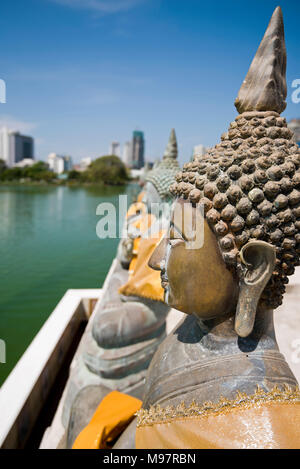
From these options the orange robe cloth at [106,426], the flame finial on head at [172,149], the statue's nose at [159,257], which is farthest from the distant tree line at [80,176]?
the statue's nose at [159,257]

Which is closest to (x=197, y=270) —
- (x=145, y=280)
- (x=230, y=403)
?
(x=230, y=403)

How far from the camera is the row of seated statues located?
1.26m

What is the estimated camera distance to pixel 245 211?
4.31ft

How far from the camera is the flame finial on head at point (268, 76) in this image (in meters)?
1.40

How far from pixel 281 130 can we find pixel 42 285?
23.9 feet

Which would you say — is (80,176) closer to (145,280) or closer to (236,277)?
(145,280)

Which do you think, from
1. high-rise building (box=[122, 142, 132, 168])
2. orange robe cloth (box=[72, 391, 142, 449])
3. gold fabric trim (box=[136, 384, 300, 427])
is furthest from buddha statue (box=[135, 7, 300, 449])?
high-rise building (box=[122, 142, 132, 168])

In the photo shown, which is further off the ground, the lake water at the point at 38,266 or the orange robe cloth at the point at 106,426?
the orange robe cloth at the point at 106,426

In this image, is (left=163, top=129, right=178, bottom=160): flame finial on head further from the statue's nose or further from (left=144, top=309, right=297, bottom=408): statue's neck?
(left=144, top=309, right=297, bottom=408): statue's neck

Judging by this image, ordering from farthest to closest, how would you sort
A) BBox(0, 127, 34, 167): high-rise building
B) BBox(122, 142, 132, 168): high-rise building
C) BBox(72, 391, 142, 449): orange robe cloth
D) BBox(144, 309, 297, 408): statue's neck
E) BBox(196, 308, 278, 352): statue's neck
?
BBox(122, 142, 132, 168): high-rise building
BBox(0, 127, 34, 167): high-rise building
BBox(72, 391, 142, 449): orange robe cloth
BBox(196, 308, 278, 352): statue's neck
BBox(144, 309, 297, 408): statue's neck

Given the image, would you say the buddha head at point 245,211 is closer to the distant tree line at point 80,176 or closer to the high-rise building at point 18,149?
the distant tree line at point 80,176

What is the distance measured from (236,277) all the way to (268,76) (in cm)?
88

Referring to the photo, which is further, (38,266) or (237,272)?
(38,266)

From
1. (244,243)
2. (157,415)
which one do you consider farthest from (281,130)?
(157,415)
